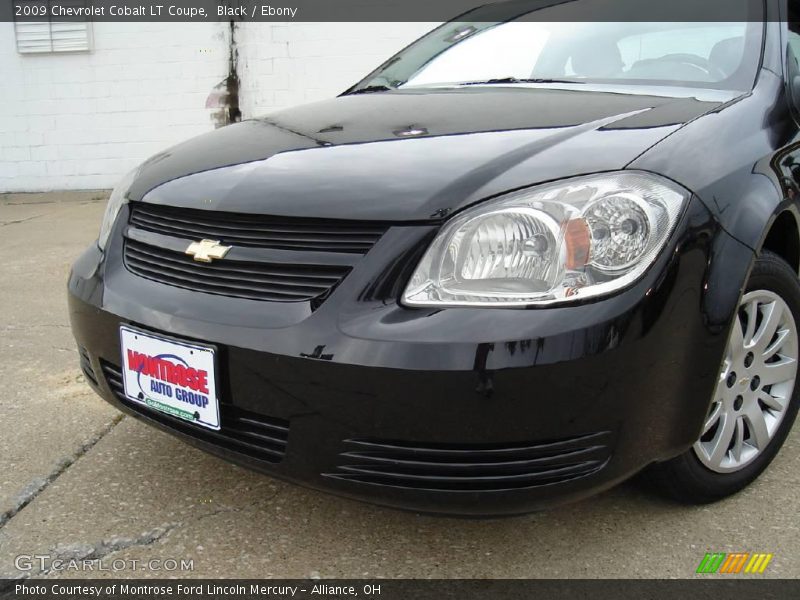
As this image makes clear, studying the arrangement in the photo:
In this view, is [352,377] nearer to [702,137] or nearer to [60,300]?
[702,137]

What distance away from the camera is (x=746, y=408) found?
6.28 feet

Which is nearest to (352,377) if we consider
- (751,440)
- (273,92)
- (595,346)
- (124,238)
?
(595,346)

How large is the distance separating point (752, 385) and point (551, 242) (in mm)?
820

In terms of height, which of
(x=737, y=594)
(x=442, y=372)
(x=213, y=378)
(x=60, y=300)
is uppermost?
(x=442, y=372)

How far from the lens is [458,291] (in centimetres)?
145

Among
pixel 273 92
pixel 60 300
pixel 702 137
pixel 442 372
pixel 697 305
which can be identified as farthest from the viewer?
pixel 273 92

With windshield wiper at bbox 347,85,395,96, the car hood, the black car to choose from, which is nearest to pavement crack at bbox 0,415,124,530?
the black car

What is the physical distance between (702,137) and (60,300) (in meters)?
3.35

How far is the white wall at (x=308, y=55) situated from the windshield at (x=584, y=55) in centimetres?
446

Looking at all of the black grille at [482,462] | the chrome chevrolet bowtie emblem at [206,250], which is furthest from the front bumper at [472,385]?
the chrome chevrolet bowtie emblem at [206,250]

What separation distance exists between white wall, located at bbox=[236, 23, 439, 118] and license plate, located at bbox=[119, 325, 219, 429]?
19.1 feet

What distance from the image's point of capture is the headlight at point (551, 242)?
144 cm

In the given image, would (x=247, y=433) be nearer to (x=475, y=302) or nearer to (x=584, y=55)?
(x=475, y=302)

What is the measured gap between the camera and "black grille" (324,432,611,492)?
4.69 feet
